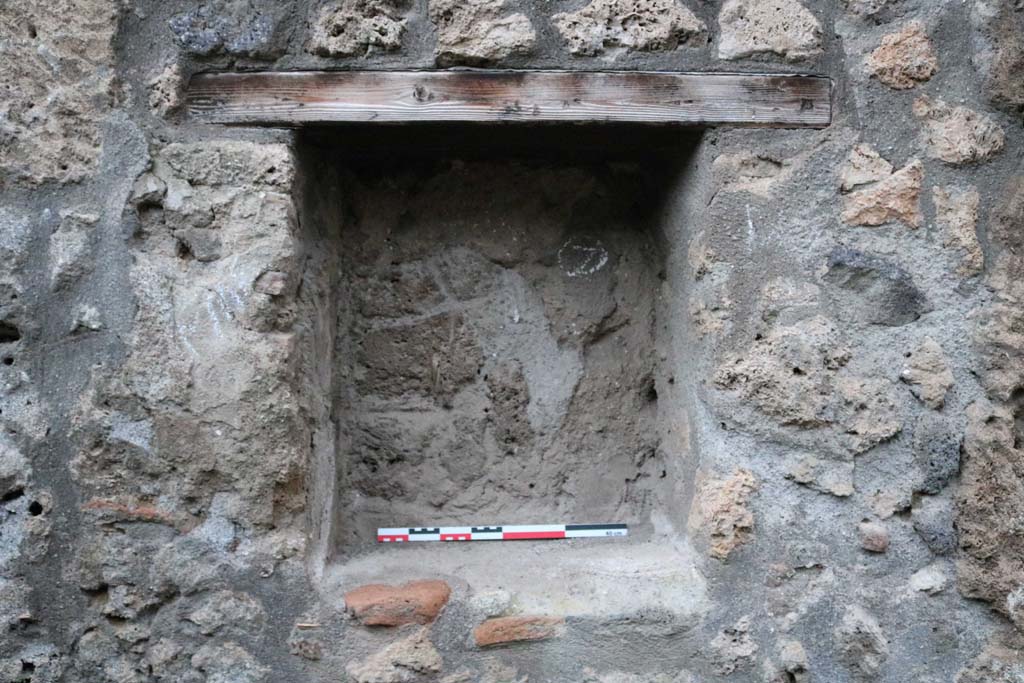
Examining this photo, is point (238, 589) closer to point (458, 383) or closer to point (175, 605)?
point (175, 605)

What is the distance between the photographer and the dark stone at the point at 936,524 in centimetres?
172

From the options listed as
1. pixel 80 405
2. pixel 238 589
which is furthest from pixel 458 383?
pixel 80 405

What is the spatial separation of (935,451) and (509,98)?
1127mm

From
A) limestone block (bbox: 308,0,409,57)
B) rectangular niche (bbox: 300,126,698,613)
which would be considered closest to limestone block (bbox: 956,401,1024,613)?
rectangular niche (bbox: 300,126,698,613)

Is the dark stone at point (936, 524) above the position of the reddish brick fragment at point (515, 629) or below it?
above

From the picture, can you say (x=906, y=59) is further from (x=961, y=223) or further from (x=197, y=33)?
(x=197, y=33)

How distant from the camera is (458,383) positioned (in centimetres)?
205

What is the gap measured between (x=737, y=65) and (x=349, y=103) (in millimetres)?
799

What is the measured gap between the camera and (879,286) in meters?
1.73

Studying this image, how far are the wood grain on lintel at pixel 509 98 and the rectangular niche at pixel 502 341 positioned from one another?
0.29 m

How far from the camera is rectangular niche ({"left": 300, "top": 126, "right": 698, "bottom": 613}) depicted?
79.7 inches

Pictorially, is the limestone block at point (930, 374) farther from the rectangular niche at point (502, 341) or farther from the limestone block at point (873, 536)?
the rectangular niche at point (502, 341)

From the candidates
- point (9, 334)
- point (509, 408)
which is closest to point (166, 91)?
point (9, 334)

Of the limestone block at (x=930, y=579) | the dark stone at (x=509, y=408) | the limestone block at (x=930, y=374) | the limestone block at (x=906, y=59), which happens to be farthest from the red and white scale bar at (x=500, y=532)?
the limestone block at (x=906, y=59)
